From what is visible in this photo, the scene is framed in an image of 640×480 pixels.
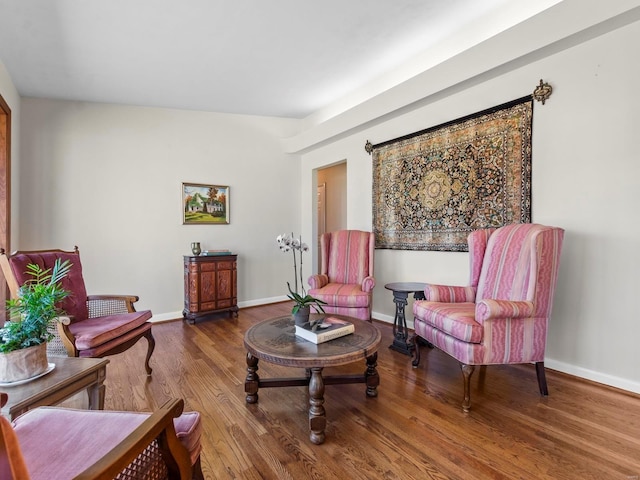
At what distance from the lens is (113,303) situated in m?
2.69

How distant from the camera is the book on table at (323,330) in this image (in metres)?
1.94

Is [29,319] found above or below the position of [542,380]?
above

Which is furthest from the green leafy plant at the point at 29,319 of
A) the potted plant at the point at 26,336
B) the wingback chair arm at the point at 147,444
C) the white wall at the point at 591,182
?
the white wall at the point at 591,182

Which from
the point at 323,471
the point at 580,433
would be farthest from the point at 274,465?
the point at 580,433

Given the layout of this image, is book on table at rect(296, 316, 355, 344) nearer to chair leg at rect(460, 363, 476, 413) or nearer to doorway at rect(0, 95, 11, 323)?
chair leg at rect(460, 363, 476, 413)

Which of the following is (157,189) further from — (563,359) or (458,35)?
(563,359)

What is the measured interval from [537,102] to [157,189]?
4.28m

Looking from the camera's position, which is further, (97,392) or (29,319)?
(97,392)

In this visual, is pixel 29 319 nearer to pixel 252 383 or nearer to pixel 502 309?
pixel 252 383

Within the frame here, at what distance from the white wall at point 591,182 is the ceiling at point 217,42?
0.52 meters

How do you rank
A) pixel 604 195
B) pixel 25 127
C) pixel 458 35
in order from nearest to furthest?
pixel 604 195, pixel 458 35, pixel 25 127

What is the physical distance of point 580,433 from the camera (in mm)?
1743

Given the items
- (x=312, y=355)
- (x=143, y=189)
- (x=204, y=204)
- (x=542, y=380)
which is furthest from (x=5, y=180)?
(x=542, y=380)

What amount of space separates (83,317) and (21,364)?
4.32ft
